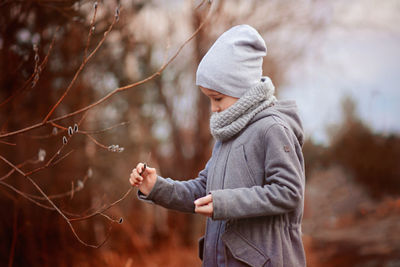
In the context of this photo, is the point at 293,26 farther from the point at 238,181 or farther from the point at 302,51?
the point at 238,181

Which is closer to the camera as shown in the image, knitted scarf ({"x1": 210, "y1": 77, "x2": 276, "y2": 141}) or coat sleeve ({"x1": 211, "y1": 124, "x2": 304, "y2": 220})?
coat sleeve ({"x1": 211, "y1": 124, "x2": 304, "y2": 220})

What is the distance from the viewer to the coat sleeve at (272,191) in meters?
1.49

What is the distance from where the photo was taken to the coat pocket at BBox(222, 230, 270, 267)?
1.56 meters

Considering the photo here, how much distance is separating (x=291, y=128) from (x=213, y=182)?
0.39 m

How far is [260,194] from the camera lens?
59.4 inches

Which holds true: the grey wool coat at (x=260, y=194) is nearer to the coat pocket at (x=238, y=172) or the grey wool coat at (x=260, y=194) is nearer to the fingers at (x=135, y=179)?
the coat pocket at (x=238, y=172)

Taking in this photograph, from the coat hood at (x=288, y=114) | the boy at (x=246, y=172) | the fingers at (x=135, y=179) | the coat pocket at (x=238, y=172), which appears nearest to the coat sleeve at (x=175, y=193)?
the boy at (x=246, y=172)

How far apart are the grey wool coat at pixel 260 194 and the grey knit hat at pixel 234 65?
0.15 m

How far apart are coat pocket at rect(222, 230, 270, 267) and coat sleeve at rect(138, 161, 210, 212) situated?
0.97 feet

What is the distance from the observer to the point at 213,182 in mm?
1741

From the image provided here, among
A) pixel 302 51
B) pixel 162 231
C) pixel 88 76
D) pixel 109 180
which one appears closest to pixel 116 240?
pixel 109 180

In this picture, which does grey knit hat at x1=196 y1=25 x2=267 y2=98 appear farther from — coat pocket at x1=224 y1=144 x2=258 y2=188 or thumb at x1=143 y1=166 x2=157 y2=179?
thumb at x1=143 y1=166 x2=157 y2=179

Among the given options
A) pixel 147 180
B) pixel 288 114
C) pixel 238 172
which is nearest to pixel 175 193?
pixel 147 180

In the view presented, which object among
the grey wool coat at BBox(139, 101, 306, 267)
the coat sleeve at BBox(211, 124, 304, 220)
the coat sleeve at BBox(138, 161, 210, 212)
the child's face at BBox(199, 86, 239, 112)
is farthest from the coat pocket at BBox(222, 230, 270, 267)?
the child's face at BBox(199, 86, 239, 112)
